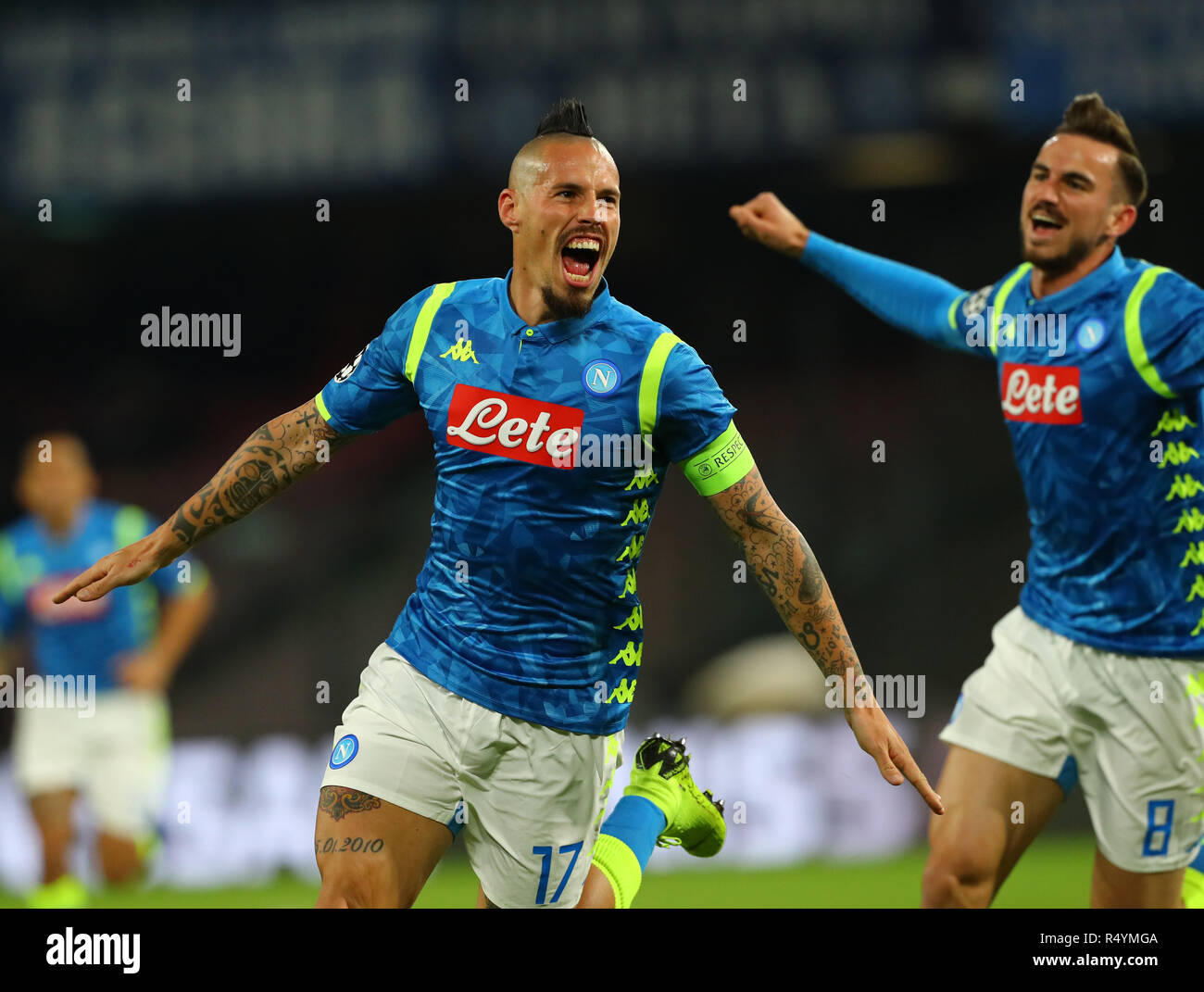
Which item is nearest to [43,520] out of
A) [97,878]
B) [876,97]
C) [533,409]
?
[97,878]

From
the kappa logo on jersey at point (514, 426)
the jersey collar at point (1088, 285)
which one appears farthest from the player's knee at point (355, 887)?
the jersey collar at point (1088, 285)

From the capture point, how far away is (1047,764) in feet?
16.5

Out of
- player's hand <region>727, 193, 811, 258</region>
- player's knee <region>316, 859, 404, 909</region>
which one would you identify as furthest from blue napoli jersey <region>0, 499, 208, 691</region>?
player's knee <region>316, 859, 404, 909</region>

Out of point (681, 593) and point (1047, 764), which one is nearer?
point (1047, 764)

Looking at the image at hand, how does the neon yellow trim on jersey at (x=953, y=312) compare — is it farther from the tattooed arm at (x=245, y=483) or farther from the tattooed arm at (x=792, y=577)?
the tattooed arm at (x=245, y=483)

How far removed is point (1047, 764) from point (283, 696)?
728 cm

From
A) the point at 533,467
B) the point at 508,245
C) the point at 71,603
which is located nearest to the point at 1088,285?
the point at 533,467

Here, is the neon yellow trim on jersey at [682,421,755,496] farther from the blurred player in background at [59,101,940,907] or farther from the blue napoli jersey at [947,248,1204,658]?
the blue napoli jersey at [947,248,1204,658]

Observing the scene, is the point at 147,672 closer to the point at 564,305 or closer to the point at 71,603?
the point at 71,603

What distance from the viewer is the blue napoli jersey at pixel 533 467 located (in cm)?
432

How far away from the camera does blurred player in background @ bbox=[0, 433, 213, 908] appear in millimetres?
7703

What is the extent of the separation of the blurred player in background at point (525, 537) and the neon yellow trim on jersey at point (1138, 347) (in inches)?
51.2

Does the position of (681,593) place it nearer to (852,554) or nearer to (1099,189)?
(852,554)

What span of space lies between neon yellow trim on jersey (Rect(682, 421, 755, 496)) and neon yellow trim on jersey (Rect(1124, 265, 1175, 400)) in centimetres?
140
